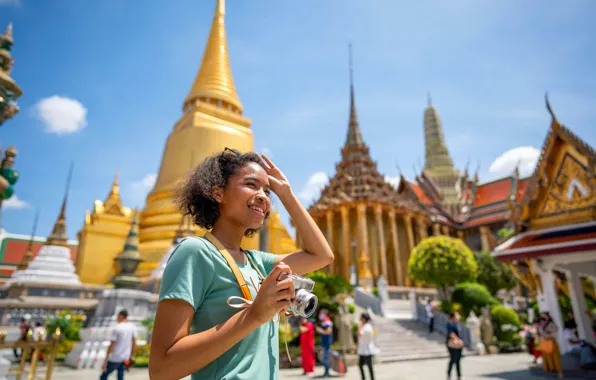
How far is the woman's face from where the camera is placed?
4.27 ft

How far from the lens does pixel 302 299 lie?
991 millimetres

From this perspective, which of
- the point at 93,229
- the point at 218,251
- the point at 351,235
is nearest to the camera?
the point at 218,251

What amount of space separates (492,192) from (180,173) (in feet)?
82.7

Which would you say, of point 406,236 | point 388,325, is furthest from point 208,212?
point 406,236

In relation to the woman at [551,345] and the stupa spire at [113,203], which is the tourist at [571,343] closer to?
the woman at [551,345]

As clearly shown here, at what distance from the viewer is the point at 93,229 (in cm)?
1634

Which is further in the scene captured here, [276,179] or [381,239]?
[381,239]

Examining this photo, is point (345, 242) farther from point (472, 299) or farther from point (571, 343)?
point (571, 343)

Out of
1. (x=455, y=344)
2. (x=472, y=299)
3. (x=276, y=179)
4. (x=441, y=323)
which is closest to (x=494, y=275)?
(x=472, y=299)

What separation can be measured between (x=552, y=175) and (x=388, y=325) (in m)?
7.85

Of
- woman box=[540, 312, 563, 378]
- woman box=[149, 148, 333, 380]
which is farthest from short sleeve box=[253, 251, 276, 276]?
woman box=[540, 312, 563, 378]

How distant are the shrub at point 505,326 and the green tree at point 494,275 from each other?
7326 mm

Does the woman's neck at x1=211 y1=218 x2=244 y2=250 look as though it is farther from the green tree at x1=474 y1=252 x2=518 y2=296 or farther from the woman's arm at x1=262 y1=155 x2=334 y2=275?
the green tree at x1=474 y1=252 x2=518 y2=296

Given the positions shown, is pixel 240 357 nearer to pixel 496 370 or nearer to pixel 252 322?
pixel 252 322
